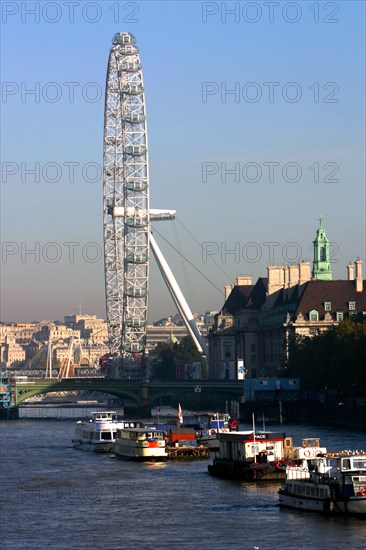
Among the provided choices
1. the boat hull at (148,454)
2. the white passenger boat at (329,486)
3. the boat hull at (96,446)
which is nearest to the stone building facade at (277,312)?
the boat hull at (96,446)

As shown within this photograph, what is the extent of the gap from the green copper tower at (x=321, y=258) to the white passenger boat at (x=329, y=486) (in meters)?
100

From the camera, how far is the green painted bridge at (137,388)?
4537 inches

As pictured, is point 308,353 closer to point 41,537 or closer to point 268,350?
point 268,350

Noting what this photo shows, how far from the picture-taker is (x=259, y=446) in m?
59.5

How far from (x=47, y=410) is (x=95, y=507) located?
111 meters

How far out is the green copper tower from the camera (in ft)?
497

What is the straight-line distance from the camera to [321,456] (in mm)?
51812

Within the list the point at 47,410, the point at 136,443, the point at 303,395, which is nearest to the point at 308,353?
the point at 303,395

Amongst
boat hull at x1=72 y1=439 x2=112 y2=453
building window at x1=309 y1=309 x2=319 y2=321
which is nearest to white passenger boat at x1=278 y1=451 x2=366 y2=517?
boat hull at x1=72 y1=439 x2=112 y2=453

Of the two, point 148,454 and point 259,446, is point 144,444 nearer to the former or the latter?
point 148,454

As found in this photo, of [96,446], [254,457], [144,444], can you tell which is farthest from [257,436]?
[96,446]

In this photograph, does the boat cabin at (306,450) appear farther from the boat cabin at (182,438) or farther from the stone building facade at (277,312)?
the stone building facade at (277,312)

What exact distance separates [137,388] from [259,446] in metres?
60.1

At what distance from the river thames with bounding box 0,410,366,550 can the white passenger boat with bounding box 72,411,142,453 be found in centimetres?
782
